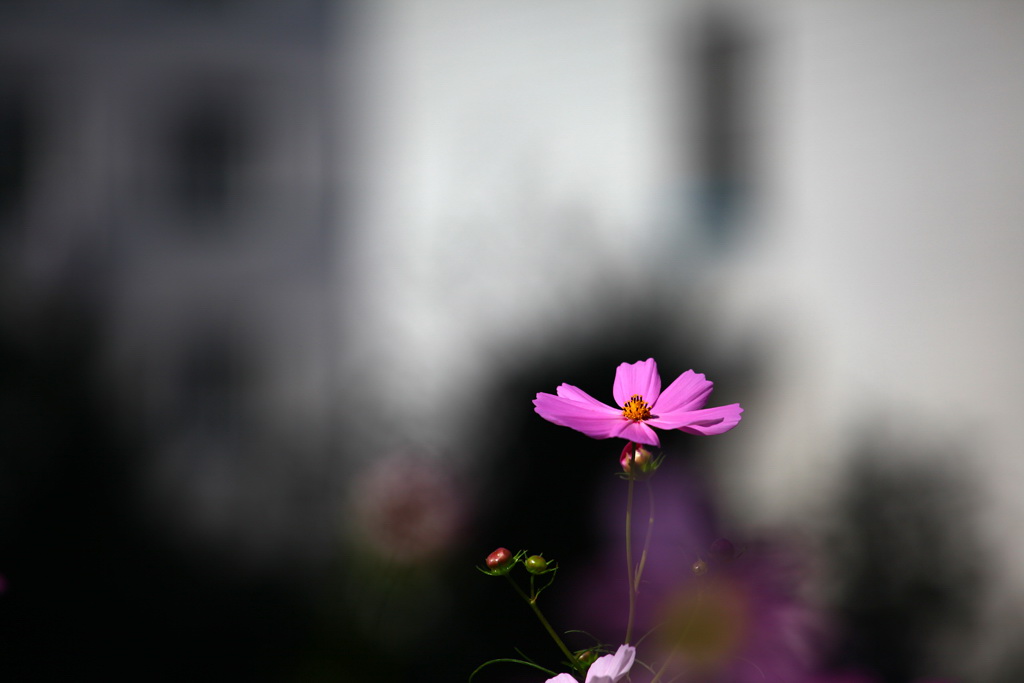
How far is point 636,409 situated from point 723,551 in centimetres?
4

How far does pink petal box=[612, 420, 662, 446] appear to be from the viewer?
0.18 m

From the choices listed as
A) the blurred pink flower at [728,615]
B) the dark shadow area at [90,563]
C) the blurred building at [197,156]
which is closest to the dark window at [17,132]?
the blurred building at [197,156]

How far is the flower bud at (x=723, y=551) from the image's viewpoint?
8.2 inches

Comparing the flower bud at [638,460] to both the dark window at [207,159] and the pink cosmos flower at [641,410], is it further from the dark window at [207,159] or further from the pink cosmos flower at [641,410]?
the dark window at [207,159]

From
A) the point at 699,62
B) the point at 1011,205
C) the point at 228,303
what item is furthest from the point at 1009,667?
the point at 228,303

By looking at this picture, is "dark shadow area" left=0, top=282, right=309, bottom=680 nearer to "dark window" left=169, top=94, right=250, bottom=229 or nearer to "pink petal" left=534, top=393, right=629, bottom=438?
"pink petal" left=534, top=393, right=629, bottom=438

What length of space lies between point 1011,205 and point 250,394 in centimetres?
166

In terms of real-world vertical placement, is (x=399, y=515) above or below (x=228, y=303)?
above

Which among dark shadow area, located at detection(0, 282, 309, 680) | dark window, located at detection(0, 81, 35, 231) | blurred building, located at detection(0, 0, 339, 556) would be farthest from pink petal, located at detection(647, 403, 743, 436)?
blurred building, located at detection(0, 0, 339, 556)

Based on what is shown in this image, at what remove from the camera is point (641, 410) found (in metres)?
0.21

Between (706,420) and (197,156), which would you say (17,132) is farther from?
(706,420)

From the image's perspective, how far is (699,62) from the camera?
2.55m

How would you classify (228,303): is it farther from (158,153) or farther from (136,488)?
(136,488)

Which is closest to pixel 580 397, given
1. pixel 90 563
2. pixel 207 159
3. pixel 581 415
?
pixel 581 415
